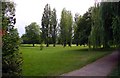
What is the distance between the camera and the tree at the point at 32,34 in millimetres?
89819

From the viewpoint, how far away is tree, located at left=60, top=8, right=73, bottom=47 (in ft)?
260

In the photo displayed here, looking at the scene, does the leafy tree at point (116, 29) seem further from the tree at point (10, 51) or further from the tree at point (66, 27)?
the tree at point (66, 27)

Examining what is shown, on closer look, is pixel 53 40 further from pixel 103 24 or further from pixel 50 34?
pixel 103 24

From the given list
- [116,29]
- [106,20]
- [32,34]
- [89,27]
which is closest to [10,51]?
[116,29]

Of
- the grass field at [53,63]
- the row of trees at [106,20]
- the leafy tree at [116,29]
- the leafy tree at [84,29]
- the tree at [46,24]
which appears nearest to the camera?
the leafy tree at [116,29]

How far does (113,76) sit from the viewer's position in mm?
16125

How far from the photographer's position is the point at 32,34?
308 feet

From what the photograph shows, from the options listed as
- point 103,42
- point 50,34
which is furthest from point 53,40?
point 103,42

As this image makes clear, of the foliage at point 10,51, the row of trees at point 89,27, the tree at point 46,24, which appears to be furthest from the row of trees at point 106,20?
the tree at point 46,24

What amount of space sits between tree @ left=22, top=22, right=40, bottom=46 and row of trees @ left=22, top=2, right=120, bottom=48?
47 centimetres

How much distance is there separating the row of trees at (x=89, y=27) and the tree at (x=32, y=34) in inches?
18.7

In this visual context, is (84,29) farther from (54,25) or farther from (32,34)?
(32,34)

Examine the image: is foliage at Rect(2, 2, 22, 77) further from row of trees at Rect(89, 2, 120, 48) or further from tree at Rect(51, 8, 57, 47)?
tree at Rect(51, 8, 57, 47)

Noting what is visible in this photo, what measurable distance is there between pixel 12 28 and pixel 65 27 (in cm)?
6686
